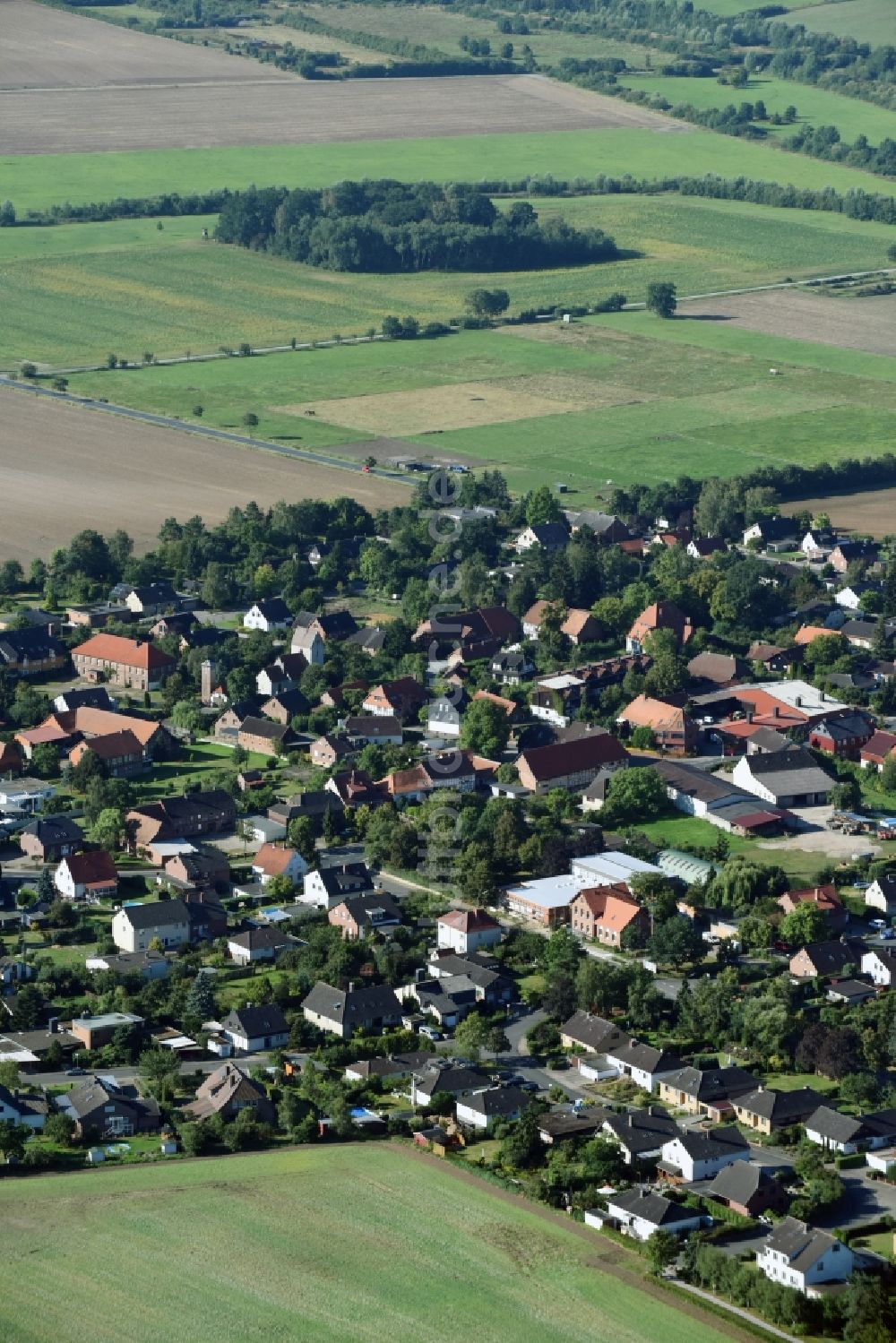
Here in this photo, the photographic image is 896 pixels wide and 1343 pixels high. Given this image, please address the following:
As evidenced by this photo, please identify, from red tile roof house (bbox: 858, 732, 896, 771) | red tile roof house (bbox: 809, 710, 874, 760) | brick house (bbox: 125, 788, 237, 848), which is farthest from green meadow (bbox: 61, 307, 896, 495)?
brick house (bbox: 125, 788, 237, 848)

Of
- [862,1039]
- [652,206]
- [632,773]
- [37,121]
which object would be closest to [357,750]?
[632,773]

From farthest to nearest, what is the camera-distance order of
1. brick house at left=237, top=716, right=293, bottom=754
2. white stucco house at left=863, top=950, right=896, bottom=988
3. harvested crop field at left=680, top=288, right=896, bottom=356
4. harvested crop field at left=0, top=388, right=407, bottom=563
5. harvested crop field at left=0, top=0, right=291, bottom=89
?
harvested crop field at left=0, top=0, right=291, bottom=89 < harvested crop field at left=680, top=288, right=896, bottom=356 < harvested crop field at left=0, top=388, right=407, bottom=563 < brick house at left=237, top=716, right=293, bottom=754 < white stucco house at left=863, top=950, right=896, bottom=988

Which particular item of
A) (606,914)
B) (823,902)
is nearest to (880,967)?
(823,902)

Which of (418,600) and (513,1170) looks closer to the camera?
(513,1170)

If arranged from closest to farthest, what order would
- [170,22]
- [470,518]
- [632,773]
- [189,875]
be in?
[189,875] → [632,773] → [470,518] → [170,22]

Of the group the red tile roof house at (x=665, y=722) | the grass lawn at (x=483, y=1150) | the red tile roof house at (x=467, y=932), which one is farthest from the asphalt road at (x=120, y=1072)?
the red tile roof house at (x=665, y=722)

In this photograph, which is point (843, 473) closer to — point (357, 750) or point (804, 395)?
point (804, 395)

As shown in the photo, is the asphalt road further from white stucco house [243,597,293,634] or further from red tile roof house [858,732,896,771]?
white stucco house [243,597,293,634]
